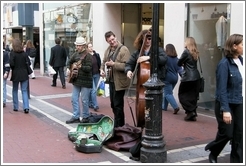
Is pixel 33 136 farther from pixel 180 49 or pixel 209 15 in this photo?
pixel 209 15

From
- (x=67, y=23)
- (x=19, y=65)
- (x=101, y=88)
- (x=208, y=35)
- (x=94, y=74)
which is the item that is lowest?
(x=101, y=88)

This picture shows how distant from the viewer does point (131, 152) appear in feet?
17.1

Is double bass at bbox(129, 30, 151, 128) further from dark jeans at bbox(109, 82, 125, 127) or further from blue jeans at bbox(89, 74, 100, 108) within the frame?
blue jeans at bbox(89, 74, 100, 108)

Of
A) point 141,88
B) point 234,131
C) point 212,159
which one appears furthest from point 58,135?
point 234,131

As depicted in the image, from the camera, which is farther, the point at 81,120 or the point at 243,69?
the point at 81,120

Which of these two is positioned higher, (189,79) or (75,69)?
(75,69)

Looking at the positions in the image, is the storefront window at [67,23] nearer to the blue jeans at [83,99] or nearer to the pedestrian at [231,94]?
the blue jeans at [83,99]

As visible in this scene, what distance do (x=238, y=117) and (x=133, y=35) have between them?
9185mm

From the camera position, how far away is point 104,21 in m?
12.6

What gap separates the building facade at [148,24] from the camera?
849cm

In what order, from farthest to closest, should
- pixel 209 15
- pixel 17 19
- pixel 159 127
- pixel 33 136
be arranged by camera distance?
pixel 17 19
pixel 209 15
pixel 33 136
pixel 159 127

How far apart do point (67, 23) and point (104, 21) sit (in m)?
3.53

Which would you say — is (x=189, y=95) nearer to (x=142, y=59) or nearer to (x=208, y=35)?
(x=208, y=35)

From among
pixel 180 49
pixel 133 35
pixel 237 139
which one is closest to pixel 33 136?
pixel 237 139
